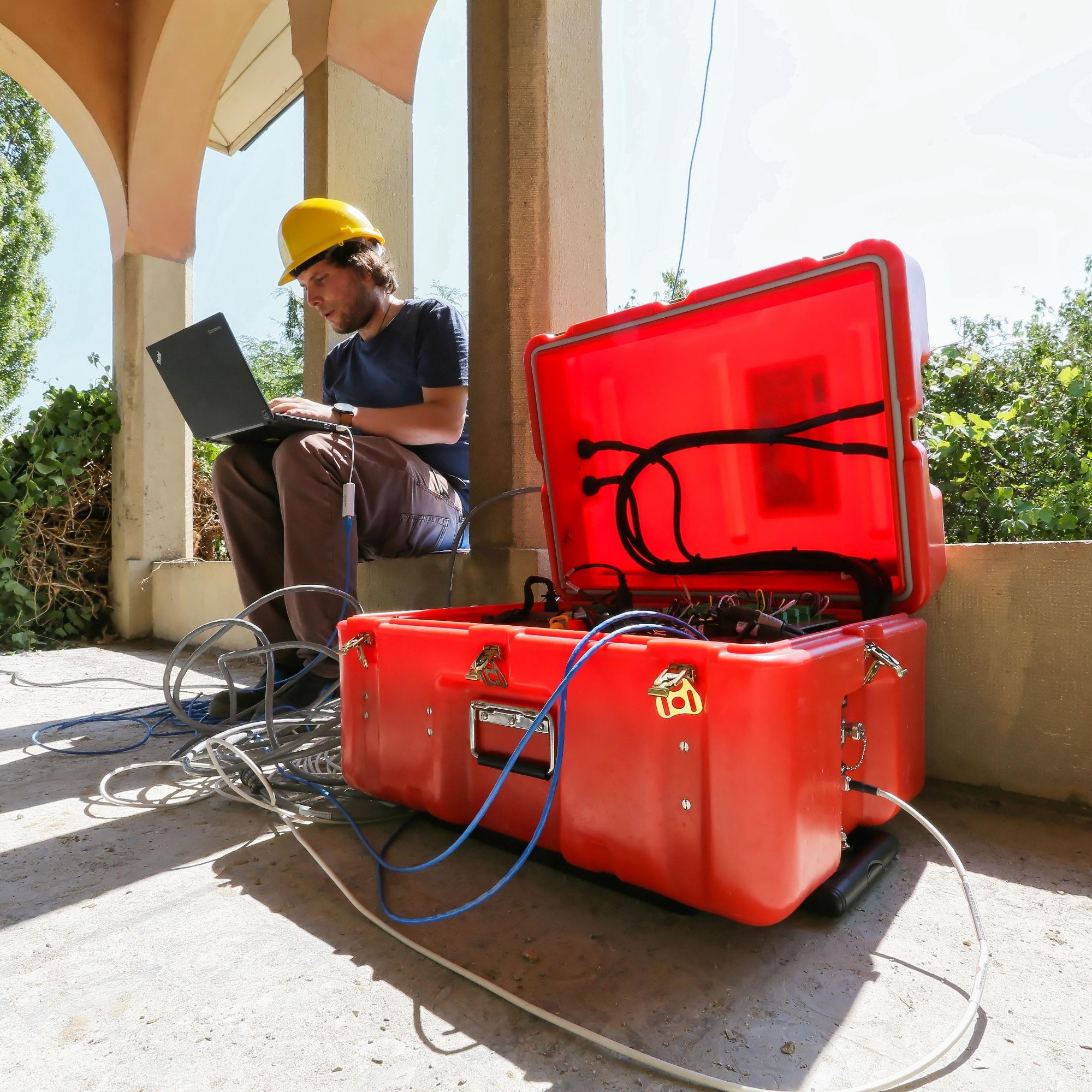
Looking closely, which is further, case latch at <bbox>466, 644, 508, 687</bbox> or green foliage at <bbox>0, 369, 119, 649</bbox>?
green foliage at <bbox>0, 369, 119, 649</bbox>

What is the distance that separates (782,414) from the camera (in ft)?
3.01

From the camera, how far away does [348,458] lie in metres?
1.32

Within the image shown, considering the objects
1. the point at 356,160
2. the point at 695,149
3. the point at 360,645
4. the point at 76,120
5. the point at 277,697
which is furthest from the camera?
the point at 76,120

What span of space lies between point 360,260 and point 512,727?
1298mm

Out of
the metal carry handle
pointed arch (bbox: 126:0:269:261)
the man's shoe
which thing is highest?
pointed arch (bbox: 126:0:269:261)

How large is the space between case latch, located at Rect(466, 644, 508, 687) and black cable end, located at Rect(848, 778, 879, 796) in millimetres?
337

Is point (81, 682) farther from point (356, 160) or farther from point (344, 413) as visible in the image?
point (356, 160)

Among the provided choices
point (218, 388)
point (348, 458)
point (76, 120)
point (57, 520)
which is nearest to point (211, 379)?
point (218, 388)

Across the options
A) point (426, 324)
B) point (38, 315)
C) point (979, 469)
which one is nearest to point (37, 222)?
point (38, 315)

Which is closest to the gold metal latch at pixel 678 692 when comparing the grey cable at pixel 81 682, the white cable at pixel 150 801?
the white cable at pixel 150 801

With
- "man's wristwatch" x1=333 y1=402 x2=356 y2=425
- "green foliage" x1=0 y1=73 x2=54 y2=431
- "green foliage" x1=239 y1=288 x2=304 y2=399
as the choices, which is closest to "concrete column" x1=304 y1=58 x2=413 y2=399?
"man's wristwatch" x1=333 y1=402 x2=356 y2=425

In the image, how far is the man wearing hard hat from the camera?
4.17ft

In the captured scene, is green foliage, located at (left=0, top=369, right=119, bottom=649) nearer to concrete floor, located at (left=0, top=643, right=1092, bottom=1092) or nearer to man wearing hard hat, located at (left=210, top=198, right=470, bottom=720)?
man wearing hard hat, located at (left=210, top=198, right=470, bottom=720)

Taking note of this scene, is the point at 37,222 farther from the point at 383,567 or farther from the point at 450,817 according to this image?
the point at 450,817
